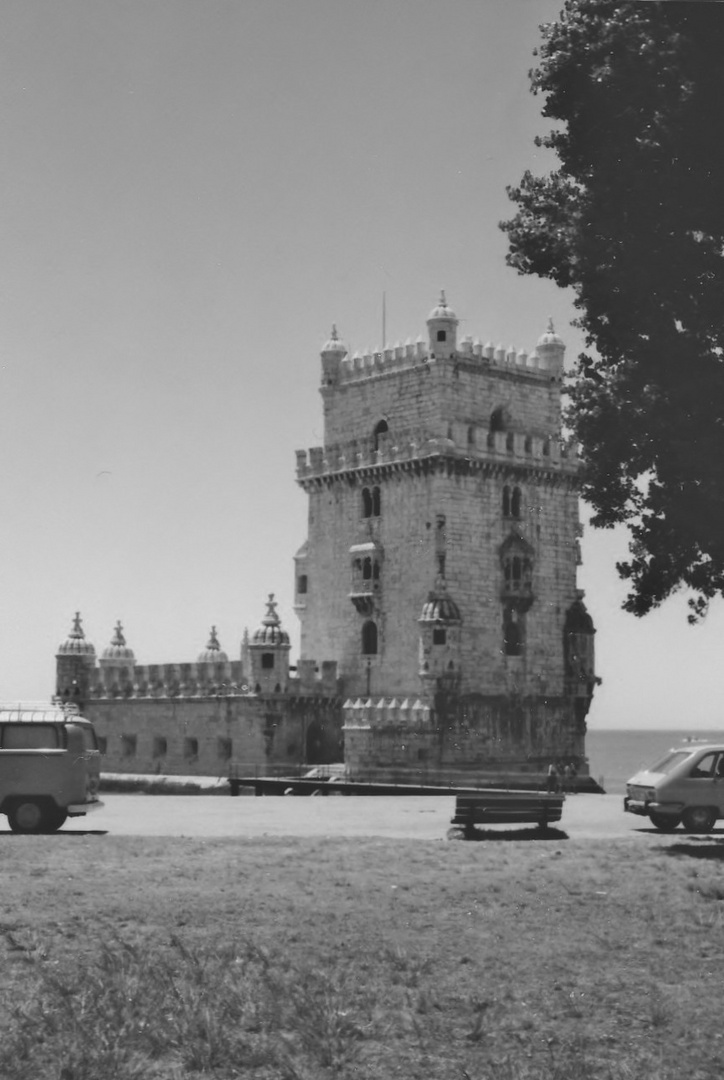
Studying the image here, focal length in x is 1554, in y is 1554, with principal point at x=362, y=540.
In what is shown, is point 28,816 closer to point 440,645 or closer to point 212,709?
point 440,645

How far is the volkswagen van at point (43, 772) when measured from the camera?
95.5ft

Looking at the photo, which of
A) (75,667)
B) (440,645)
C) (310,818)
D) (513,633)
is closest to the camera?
(310,818)

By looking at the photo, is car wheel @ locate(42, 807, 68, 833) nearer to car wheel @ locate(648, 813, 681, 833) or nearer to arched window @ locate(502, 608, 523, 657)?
car wheel @ locate(648, 813, 681, 833)

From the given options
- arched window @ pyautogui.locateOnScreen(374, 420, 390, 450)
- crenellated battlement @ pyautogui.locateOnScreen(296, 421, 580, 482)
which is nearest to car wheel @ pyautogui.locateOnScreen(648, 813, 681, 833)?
crenellated battlement @ pyautogui.locateOnScreen(296, 421, 580, 482)

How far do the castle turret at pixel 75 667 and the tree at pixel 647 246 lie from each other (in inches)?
2289

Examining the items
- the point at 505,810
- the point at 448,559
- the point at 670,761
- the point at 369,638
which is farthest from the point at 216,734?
the point at 505,810

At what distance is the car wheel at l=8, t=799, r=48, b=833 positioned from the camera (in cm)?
Result: 2912

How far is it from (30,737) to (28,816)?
1.60 meters

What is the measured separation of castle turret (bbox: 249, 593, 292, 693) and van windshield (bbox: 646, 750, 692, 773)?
4044cm

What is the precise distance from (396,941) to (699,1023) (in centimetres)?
384

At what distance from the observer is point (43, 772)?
29172mm

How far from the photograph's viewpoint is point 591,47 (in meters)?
26.0

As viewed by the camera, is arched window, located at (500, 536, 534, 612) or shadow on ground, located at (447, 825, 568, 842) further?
arched window, located at (500, 536, 534, 612)

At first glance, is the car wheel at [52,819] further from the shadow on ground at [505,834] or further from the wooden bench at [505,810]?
the wooden bench at [505,810]
